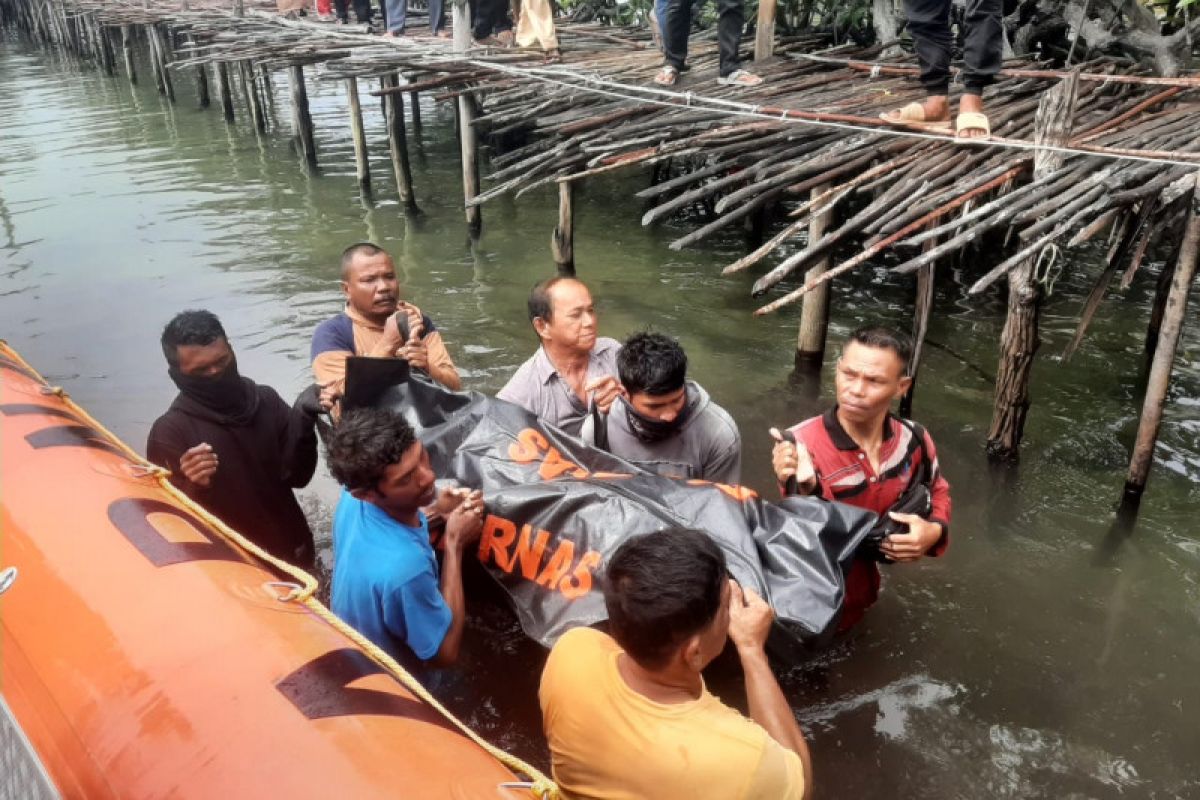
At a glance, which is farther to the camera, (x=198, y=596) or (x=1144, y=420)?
(x=1144, y=420)

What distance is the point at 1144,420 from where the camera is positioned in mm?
4895

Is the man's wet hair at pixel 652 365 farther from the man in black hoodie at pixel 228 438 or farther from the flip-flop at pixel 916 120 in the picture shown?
the flip-flop at pixel 916 120

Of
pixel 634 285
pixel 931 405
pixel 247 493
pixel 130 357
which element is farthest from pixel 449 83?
pixel 247 493

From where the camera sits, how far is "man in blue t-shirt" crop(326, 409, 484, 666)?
2602mm

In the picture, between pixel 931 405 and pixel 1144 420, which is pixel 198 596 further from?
pixel 931 405

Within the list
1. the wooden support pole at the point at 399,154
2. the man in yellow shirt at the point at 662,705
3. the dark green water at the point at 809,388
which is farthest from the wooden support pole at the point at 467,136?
the man in yellow shirt at the point at 662,705

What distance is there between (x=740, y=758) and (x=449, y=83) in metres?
9.49

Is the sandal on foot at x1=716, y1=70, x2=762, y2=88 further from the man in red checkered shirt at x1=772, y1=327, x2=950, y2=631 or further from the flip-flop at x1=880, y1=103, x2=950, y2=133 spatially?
the man in red checkered shirt at x1=772, y1=327, x2=950, y2=631

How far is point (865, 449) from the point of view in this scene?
331 centimetres

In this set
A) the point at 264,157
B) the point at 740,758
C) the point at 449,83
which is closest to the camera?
the point at 740,758

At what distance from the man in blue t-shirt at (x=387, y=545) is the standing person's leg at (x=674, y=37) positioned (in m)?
6.72

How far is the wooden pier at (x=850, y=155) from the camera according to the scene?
4801 mm

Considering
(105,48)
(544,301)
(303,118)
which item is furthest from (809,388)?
(105,48)

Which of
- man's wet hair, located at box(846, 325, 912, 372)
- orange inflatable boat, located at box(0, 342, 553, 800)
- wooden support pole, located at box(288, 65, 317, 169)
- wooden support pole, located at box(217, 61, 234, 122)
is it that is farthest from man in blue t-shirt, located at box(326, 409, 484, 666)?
wooden support pole, located at box(217, 61, 234, 122)
